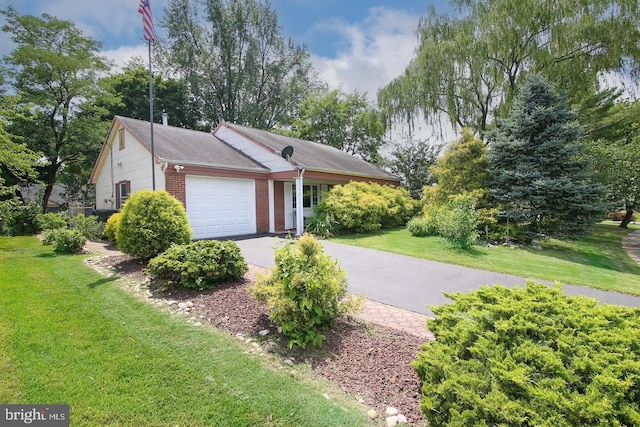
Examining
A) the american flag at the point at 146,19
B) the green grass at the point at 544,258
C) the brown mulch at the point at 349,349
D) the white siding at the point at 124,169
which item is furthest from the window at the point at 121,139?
the brown mulch at the point at 349,349

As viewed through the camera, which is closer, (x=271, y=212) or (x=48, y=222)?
(x=271, y=212)

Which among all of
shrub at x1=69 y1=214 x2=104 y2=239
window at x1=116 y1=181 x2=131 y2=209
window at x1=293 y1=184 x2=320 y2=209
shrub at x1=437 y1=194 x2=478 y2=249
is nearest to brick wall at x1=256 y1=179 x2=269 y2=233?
window at x1=293 y1=184 x2=320 y2=209

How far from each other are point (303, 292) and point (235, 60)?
29.7 metres

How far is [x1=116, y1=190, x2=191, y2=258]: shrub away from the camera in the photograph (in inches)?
261

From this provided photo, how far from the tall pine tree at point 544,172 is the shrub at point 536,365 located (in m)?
9.61

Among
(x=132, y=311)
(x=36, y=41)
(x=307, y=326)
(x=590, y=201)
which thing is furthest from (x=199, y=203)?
(x=36, y=41)

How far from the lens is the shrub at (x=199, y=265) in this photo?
5.15 m

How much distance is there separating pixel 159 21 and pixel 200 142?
19542 mm

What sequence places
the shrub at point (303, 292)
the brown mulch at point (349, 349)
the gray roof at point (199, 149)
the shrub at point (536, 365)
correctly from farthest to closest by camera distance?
the gray roof at point (199, 149)
the shrub at point (303, 292)
the brown mulch at point (349, 349)
the shrub at point (536, 365)

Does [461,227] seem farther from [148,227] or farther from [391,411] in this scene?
[148,227]

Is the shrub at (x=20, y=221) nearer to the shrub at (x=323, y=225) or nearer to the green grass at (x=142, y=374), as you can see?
the green grass at (x=142, y=374)

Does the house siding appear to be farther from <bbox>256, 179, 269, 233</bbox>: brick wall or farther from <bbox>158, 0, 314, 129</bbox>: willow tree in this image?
<bbox>158, 0, 314, 129</bbox>: willow tree

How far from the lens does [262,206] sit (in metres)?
13.0

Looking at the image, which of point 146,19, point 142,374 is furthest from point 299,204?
point 142,374
